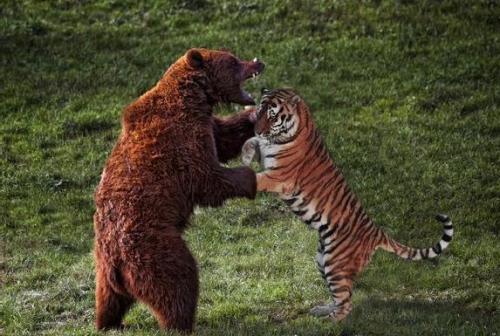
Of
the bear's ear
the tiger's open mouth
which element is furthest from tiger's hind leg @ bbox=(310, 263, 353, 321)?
the bear's ear

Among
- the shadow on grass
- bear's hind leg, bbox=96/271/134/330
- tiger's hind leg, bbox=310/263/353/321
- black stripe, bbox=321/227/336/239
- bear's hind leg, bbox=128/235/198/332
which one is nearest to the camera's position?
bear's hind leg, bbox=128/235/198/332

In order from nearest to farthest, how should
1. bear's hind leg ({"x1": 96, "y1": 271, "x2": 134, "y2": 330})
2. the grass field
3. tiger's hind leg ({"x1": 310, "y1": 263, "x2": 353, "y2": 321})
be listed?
bear's hind leg ({"x1": 96, "y1": 271, "x2": 134, "y2": 330}) < tiger's hind leg ({"x1": 310, "y1": 263, "x2": 353, "y2": 321}) < the grass field

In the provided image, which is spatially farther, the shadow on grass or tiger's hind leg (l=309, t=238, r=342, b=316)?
tiger's hind leg (l=309, t=238, r=342, b=316)

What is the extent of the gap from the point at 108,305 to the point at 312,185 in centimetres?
184

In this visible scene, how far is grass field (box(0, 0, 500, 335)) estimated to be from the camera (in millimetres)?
9258

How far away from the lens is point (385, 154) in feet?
41.7

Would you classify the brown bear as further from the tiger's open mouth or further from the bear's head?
the tiger's open mouth

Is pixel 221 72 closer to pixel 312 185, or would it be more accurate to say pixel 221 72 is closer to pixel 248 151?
pixel 248 151

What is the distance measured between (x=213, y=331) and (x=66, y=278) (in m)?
2.77

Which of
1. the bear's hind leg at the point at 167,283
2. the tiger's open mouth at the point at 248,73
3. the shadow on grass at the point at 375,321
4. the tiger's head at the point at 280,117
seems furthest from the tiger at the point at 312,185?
the bear's hind leg at the point at 167,283

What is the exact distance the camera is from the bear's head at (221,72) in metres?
8.23

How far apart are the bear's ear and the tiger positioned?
64cm

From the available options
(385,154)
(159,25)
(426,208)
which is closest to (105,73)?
(159,25)

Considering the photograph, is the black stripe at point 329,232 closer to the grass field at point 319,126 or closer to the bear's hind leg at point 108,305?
the grass field at point 319,126
